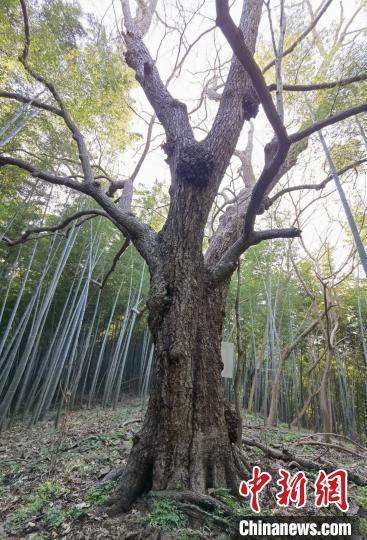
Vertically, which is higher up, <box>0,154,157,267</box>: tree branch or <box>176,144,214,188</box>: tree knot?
<box>176,144,214,188</box>: tree knot

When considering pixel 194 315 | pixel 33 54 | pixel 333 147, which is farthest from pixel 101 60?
pixel 194 315

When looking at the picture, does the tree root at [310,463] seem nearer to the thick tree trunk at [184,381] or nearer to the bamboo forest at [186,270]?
the bamboo forest at [186,270]

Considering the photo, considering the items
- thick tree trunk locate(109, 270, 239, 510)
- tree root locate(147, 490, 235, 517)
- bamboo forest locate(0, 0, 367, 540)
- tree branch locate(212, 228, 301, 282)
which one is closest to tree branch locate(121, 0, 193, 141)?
bamboo forest locate(0, 0, 367, 540)

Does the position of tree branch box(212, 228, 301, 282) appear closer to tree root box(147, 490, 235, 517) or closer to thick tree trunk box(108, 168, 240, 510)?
thick tree trunk box(108, 168, 240, 510)

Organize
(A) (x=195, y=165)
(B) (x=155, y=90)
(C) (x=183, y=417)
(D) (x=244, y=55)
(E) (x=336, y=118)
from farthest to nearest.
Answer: (B) (x=155, y=90) < (A) (x=195, y=165) < (C) (x=183, y=417) < (E) (x=336, y=118) < (D) (x=244, y=55)

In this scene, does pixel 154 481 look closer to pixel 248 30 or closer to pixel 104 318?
pixel 248 30

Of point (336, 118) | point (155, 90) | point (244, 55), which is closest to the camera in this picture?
point (244, 55)

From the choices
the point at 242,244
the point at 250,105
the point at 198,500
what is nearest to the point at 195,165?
the point at 242,244

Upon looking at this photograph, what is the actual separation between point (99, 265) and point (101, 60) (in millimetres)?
4640

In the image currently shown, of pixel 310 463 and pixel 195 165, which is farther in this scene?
pixel 310 463

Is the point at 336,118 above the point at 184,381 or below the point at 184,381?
above

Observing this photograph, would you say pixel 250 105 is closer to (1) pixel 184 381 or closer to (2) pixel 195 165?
(2) pixel 195 165

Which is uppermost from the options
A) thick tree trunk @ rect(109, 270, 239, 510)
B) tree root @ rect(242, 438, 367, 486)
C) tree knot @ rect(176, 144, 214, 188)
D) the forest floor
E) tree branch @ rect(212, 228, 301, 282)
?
tree knot @ rect(176, 144, 214, 188)

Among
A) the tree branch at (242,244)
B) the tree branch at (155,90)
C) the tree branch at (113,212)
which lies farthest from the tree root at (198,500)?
the tree branch at (155,90)
